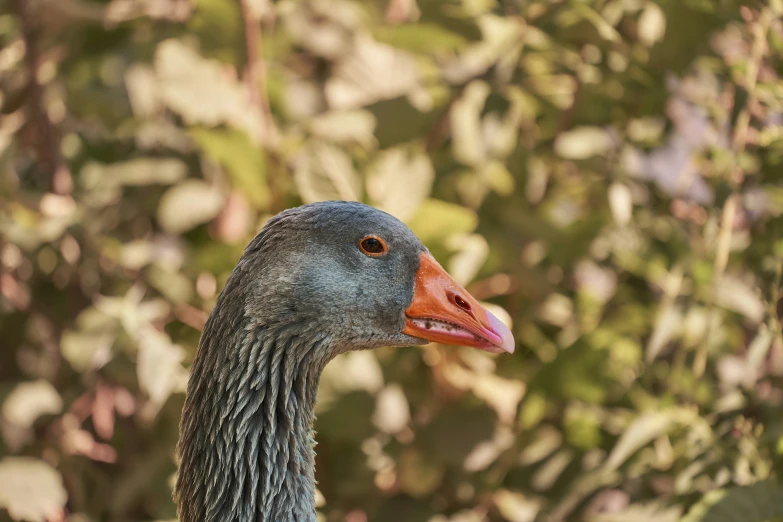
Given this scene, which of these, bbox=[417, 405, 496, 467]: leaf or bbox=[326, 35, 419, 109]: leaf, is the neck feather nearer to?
bbox=[417, 405, 496, 467]: leaf

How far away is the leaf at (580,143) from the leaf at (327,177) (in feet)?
3.14

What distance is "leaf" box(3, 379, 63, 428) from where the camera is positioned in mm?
3301

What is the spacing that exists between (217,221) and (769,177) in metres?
2.05

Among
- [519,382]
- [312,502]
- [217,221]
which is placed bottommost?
[519,382]

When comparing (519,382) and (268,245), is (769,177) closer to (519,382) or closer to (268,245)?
(519,382)

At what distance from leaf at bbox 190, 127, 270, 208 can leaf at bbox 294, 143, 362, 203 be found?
0.18 meters

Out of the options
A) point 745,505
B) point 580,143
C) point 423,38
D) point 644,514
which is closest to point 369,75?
point 423,38

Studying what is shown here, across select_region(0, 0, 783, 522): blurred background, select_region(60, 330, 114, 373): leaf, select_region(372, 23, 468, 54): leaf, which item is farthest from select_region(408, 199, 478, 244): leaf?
select_region(60, 330, 114, 373): leaf

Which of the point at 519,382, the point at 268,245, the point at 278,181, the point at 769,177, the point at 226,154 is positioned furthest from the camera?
the point at 519,382

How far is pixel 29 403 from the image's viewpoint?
333 cm

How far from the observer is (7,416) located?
3312mm

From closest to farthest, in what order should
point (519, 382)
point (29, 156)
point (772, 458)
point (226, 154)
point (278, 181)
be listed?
point (772, 458) → point (226, 154) → point (278, 181) → point (519, 382) → point (29, 156)

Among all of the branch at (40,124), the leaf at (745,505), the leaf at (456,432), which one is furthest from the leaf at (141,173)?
the leaf at (745,505)

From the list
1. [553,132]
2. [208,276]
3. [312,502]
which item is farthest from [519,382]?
[312,502]
